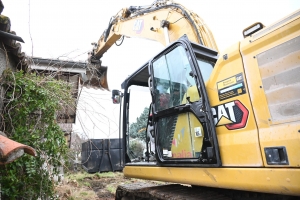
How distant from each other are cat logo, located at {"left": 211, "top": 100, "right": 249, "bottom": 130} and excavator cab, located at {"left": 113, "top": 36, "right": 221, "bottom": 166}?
67mm

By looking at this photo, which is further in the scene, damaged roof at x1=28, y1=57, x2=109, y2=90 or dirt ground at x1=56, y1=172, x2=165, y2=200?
dirt ground at x1=56, y1=172, x2=165, y2=200

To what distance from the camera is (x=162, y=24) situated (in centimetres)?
372

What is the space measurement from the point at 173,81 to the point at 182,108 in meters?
0.38

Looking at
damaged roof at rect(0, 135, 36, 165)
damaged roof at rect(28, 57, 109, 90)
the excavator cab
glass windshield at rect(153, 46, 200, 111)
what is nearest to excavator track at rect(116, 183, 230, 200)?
the excavator cab

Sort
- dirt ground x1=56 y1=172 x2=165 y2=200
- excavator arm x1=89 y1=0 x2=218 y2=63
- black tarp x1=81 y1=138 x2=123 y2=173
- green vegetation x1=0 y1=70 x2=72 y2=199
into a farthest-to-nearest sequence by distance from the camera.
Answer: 1. black tarp x1=81 y1=138 x2=123 y2=173
2. dirt ground x1=56 y1=172 x2=165 y2=200
3. excavator arm x1=89 y1=0 x2=218 y2=63
4. green vegetation x1=0 y1=70 x2=72 y2=199

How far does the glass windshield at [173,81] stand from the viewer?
87.1 inches

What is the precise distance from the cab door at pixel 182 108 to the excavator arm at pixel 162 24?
3.15 ft

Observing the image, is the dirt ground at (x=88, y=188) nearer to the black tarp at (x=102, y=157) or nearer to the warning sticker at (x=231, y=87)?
the black tarp at (x=102, y=157)

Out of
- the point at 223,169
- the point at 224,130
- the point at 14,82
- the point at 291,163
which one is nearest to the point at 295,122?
the point at 291,163

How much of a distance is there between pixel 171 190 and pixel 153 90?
1.25m

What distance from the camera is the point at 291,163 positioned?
1.33 metres

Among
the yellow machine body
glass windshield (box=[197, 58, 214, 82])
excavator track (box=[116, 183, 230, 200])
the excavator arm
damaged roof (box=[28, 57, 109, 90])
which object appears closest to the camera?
the yellow machine body

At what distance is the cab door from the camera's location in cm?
191

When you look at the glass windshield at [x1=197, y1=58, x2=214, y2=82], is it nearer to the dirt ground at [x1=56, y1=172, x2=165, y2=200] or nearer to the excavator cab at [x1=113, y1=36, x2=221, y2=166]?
the excavator cab at [x1=113, y1=36, x2=221, y2=166]
